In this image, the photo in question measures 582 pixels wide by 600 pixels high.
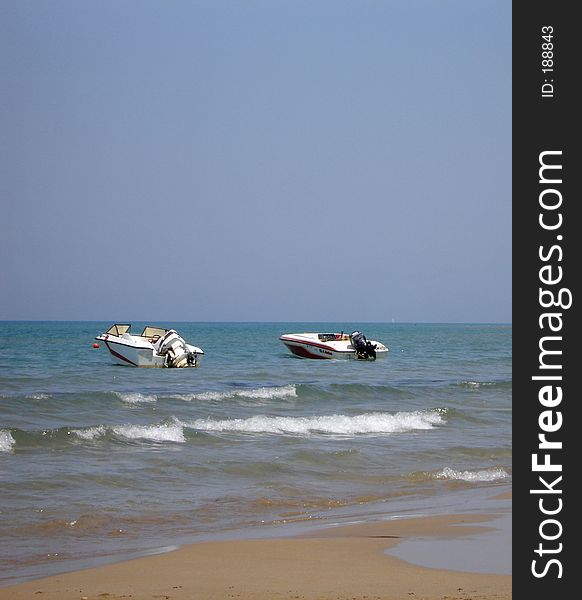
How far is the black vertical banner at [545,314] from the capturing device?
517 cm

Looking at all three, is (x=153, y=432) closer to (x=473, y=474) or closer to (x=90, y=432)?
(x=90, y=432)

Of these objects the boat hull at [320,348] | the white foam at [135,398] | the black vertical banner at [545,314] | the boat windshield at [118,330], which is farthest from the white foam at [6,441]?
the boat hull at [320,348]

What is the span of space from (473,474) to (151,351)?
25901 millimetres

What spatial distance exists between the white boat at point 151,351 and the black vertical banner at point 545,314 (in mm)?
33680

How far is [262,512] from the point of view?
440 inches

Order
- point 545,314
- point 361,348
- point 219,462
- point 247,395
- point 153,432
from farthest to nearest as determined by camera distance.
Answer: point 361,348 → point 247,395 → point 153,432 → point 219,462 → point 545,314

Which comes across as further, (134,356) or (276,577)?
(134,356)

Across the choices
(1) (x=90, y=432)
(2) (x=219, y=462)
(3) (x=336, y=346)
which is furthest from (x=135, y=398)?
(3) (x=336, y=346)

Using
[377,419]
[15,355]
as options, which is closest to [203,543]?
[377,419]

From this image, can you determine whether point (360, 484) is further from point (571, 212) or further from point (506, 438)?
point (571, 212)

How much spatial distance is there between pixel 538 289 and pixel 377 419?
54.5ft

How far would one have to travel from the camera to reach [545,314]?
5.14 meters

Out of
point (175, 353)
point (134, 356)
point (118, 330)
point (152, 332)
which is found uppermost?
point (118, 330)

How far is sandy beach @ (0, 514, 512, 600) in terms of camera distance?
7.00m
